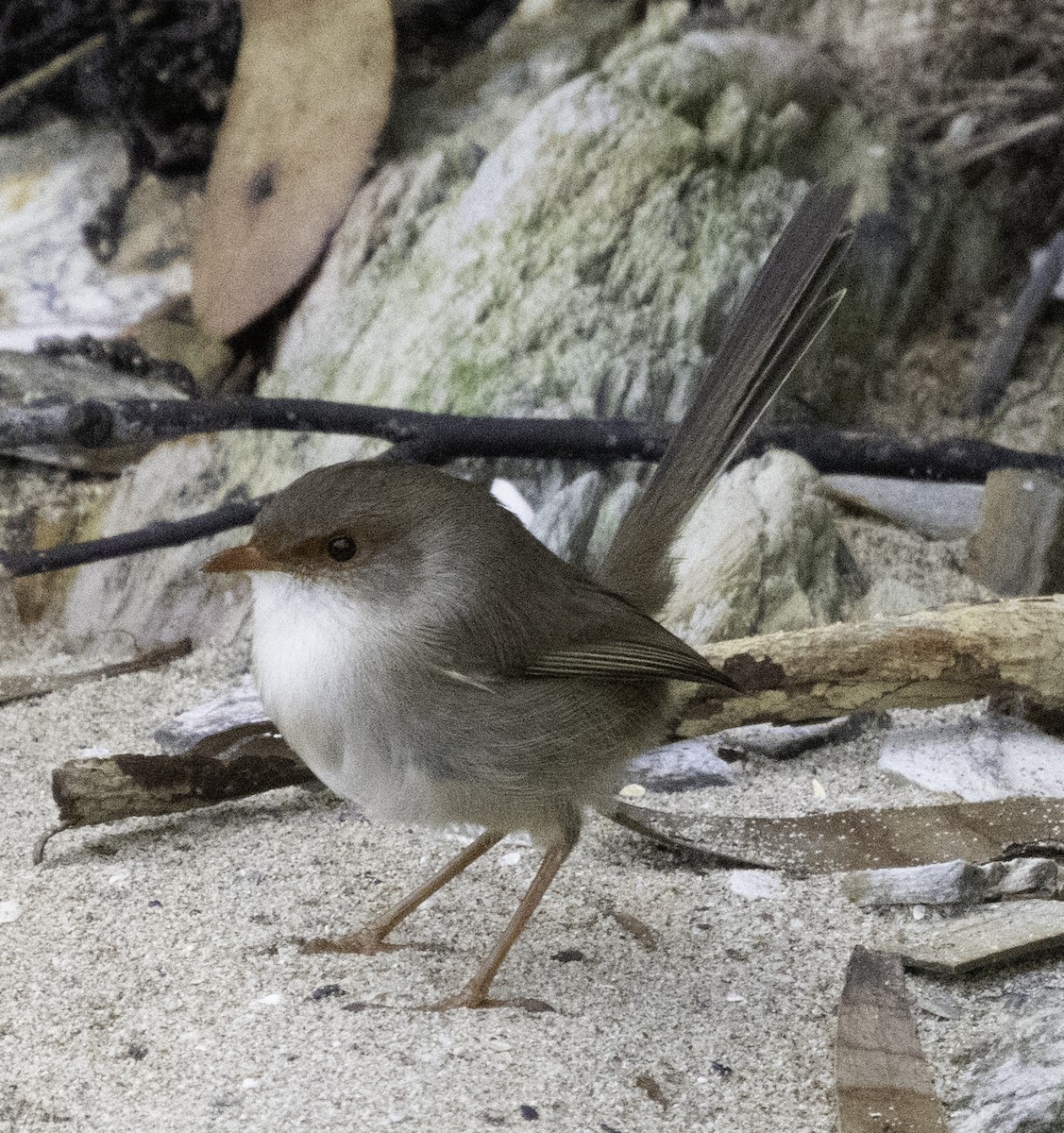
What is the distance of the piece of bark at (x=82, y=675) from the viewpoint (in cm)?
461

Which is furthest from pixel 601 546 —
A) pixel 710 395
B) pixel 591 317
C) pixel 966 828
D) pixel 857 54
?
pixel 857 54

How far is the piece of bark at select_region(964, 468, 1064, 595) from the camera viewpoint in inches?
191

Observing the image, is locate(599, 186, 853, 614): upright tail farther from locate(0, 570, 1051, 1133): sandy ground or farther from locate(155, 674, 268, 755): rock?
locate(155, 674, 268, 755): rock

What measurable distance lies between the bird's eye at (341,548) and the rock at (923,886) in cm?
152

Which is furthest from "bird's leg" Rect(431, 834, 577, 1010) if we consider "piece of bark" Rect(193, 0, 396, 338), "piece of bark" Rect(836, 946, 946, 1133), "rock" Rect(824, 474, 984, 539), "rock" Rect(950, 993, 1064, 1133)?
"piece of bark" Rect(193, 0, 396, 338)

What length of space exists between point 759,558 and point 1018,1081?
2.42 metres

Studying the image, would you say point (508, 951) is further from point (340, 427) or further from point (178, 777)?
point (340, 427)

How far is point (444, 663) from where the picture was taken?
9.71 ft

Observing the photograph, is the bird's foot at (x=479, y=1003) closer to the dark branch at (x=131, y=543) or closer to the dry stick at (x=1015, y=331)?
the dark branch at (x=131, y=543)

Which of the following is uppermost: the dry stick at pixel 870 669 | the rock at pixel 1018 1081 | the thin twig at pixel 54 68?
the thin twig at pixel 54 68

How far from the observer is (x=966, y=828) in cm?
370

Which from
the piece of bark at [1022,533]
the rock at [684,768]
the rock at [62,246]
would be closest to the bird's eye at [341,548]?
the rock at [684,768]

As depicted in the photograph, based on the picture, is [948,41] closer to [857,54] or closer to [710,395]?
[857,54]

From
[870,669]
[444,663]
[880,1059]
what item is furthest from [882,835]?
[444,663]
